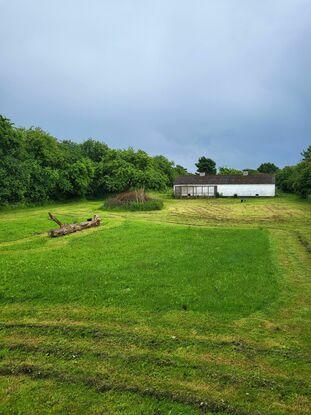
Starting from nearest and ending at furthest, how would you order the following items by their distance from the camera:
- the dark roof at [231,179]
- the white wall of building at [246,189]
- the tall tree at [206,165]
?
the white wall of building at [246,189], the dark roof at [231,179], the tall tree at [206,165]

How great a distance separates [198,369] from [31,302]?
15.8 feet

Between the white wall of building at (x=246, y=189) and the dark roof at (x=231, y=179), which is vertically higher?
the dark roof at (x=231, y=179)

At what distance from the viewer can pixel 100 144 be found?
69688 mm

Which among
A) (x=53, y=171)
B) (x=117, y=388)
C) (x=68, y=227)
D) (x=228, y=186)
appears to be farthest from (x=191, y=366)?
(x=228, y=186)

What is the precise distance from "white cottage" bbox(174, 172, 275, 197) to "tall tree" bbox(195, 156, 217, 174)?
29214 mm

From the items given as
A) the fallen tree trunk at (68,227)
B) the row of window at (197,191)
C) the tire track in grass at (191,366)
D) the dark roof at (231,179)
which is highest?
the dark roof at (231,179)

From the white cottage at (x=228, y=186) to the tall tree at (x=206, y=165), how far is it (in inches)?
1150

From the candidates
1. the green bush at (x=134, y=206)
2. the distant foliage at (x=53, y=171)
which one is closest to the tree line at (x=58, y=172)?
the distant foliage at (x=53, y=171)

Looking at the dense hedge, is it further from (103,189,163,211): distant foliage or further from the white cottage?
the white cottage

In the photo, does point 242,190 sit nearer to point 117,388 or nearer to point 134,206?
point 134,206

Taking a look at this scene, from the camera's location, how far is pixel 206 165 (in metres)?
87.3

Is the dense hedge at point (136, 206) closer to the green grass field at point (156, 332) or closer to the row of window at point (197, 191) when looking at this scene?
the green grass field at point (156, 332)

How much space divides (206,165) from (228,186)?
32.4 metres

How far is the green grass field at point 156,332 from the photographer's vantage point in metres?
4.93
